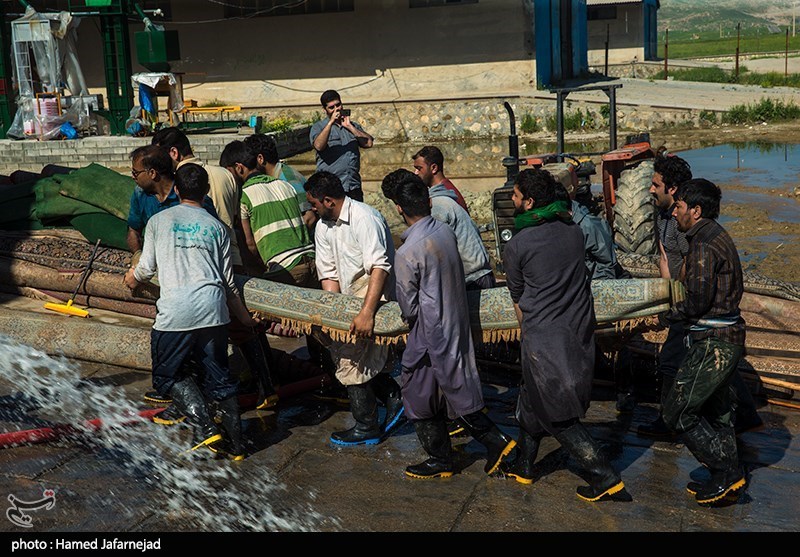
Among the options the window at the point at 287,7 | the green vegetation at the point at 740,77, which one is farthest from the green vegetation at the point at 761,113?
the window at the point at 287,7

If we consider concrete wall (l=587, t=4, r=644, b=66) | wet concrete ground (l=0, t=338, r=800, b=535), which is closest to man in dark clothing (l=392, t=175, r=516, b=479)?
wet concrete ground (l=0, t=338, r=800, b=535)

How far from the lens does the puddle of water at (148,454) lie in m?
5.02

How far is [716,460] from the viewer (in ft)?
16.5

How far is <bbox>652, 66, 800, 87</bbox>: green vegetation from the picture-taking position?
3170 cm

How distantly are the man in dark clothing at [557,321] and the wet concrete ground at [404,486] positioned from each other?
312 millimetres

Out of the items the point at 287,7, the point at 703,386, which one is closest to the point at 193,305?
the point at 703,386

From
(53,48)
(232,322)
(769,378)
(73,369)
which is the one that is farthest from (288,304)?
(53,48)

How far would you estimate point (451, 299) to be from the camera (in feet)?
17.4

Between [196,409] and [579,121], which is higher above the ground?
[579,121]

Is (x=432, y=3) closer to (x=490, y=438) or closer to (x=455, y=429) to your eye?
(x=455, y=429)

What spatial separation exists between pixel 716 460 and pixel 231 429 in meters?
2.85

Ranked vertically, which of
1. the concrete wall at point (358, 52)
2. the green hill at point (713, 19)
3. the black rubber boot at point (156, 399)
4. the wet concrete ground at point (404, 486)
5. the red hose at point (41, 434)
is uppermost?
the green hill at point (713, 19)

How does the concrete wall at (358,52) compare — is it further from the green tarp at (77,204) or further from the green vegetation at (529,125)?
the green tarp at (77,204)
